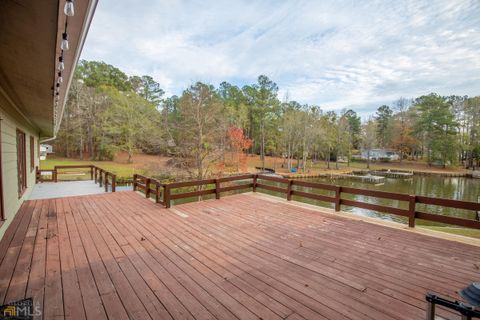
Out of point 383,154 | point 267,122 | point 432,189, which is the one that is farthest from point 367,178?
point 383,154

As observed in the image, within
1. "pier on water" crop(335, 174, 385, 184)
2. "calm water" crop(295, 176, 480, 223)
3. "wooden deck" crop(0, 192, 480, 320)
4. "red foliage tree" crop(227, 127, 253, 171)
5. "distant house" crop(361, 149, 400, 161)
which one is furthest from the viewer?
→ "distant house" crop(361, 149, 400, 161)

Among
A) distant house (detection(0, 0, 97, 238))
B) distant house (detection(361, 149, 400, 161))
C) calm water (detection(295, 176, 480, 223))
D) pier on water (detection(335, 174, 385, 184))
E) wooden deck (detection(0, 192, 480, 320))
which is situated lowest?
calm water (detection(295, 176, 480, 223))

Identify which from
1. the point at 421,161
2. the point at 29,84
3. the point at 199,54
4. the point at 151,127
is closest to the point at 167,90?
the point at 151,127

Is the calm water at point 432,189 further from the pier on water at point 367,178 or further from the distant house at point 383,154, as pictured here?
the distant house at point 383,154

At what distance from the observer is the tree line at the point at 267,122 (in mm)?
24906

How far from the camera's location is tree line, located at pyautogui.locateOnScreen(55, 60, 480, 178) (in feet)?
81.7

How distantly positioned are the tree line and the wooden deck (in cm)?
1238

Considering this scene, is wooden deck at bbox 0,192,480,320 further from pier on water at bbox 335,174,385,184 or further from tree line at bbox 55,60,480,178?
pier on water at bbox 335,174,385,184

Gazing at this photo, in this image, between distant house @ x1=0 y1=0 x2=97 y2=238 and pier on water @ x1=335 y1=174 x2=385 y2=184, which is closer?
distant house @ x1=0 y1=0 x2=97 y2=238

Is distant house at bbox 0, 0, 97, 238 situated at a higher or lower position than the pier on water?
higher

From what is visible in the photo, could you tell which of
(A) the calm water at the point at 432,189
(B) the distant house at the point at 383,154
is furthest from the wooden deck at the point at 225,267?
(B) the distant house at the point at 383,154

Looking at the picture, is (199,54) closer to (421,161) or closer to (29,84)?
(29,84)

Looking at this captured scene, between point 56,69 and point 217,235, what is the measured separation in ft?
10.4

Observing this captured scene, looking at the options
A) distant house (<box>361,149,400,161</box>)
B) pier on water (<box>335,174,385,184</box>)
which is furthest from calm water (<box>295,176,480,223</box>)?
distant house (<box>361,149,400,161</box>)
